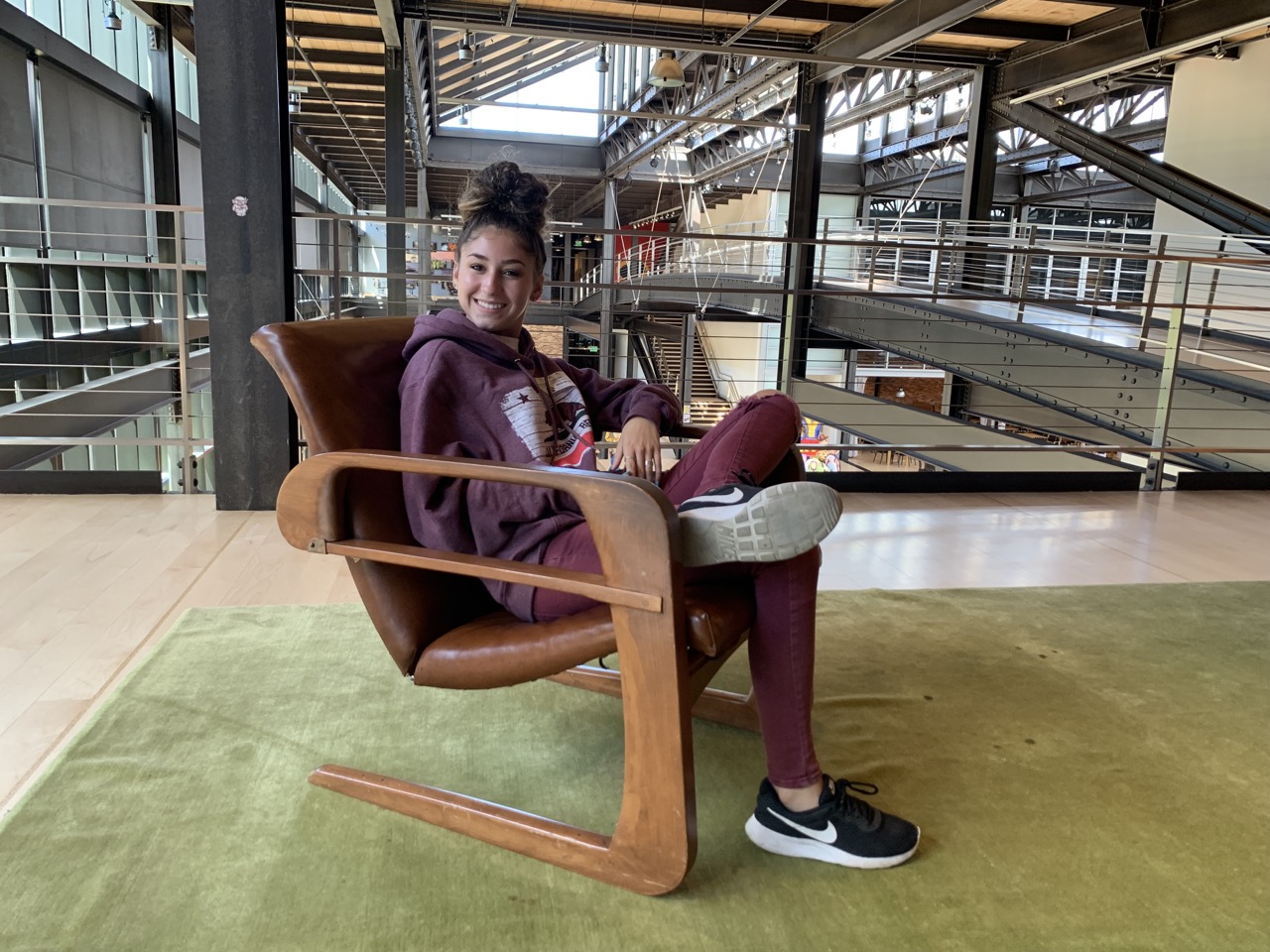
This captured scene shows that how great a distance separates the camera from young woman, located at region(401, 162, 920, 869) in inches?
44.5

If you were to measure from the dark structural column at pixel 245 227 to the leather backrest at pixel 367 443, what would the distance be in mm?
1696

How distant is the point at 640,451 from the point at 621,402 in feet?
0.65

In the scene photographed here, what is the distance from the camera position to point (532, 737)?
159cm

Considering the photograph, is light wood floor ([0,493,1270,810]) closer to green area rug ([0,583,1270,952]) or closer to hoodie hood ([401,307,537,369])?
green area rug ([0,583,1270,952])

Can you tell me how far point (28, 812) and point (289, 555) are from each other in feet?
4.34

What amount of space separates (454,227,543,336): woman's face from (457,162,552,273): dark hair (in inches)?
0.5

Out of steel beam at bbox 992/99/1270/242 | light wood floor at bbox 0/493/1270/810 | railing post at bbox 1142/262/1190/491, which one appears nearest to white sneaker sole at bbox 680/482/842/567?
→ light wood floor at bbox 0/493/1270/810

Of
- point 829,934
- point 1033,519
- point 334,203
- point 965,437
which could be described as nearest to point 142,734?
point 829,934

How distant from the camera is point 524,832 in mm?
1238

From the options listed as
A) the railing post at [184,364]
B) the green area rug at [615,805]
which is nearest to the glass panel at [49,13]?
the railing post at [184,364]

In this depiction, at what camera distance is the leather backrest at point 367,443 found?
4.26ft

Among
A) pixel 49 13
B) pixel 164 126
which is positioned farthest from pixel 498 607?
pixel 164 126

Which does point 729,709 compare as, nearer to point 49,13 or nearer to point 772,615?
point 772,615

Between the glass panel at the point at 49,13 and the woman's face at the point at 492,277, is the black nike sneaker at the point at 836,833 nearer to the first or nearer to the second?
the woman's face at the point at 492,277
